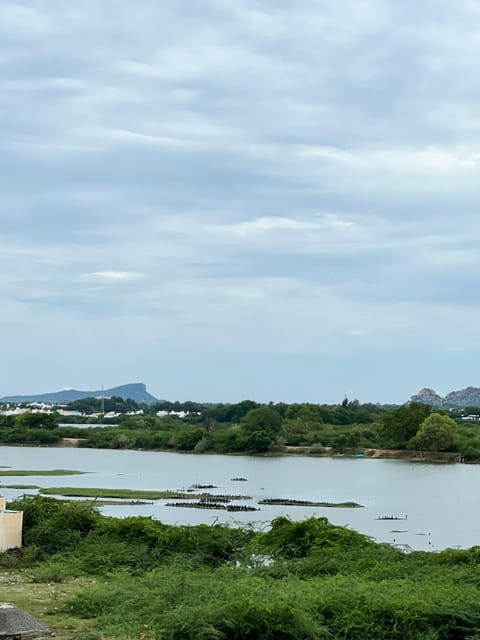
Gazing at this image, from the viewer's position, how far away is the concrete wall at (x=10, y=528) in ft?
59.5

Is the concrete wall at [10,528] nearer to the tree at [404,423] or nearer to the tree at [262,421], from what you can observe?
Result: the tree at [404,423]

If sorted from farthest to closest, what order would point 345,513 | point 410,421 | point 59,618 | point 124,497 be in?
point 410,421 < point 124,497 < point 345,513 < point 59,618

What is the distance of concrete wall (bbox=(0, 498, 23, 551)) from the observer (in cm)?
1812

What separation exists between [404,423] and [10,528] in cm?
7279

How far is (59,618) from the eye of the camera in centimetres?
1234

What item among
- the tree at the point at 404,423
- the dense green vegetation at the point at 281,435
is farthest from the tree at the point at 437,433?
the tree at the point at 404,423

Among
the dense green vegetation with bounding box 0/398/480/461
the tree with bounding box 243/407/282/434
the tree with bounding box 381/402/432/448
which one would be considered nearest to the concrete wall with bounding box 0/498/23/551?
the dense green vegetation with bounding box 0/398/480/461

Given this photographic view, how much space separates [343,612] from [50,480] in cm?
4818

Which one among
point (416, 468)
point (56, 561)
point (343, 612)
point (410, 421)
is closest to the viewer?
point (343, 612)

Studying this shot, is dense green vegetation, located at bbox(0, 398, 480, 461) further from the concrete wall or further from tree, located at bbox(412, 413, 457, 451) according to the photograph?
the concrete wall

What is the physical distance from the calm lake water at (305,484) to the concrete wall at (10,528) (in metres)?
5.22

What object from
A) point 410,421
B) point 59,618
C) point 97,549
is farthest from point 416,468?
point 59,618

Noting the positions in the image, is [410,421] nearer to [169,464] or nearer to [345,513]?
[169,464]

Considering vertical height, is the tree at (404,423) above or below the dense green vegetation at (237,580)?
above
